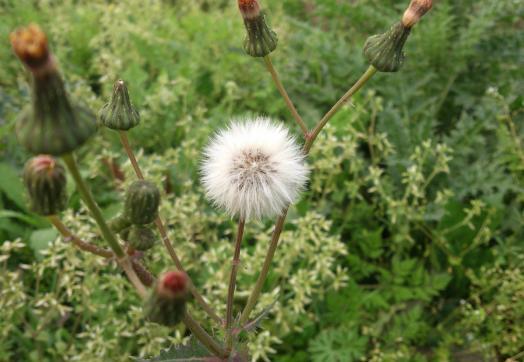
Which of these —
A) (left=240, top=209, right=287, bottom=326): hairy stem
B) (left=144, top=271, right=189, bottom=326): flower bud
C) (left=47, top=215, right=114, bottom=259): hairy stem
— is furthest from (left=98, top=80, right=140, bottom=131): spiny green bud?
(left=144, top=271, right=189, bottom=326): flower bud

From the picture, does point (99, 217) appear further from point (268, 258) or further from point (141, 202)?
point (268, 258)

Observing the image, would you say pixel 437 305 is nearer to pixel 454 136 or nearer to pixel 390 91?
pixel 454 136

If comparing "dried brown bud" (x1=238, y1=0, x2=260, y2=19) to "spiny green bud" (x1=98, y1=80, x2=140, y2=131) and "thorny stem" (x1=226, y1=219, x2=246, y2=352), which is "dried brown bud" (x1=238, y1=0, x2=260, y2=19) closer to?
"spiny green bud" (x1=98, y1=80, x2=140, y2=131)

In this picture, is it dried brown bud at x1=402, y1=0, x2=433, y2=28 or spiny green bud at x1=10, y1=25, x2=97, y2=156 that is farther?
dried brown bud at x1=402, y1=0, x2=433, y2=28

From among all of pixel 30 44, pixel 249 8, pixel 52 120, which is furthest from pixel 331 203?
pixel 30 44

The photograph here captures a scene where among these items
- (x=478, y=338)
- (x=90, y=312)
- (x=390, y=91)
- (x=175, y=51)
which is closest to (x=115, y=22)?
(x=175, y=51)

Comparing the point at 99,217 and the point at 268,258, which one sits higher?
the point at 268,258

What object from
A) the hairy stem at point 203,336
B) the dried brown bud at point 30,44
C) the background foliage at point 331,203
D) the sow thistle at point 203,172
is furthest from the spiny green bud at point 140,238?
the background foliage at point 331,203

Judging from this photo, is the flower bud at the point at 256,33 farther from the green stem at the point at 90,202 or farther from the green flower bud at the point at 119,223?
the green stem at the point at 90,202
